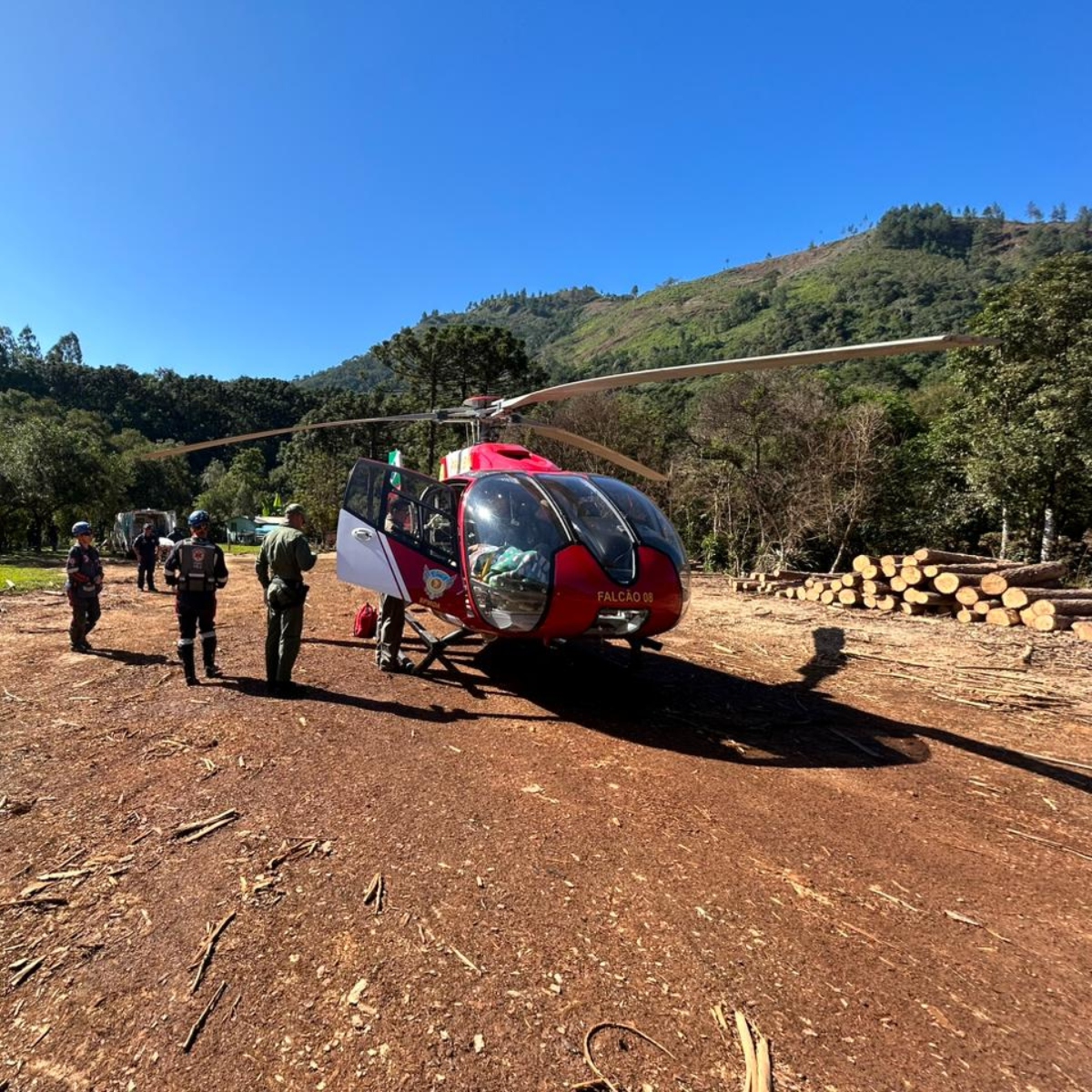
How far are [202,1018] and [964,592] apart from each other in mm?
11755

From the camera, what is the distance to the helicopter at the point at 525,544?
15.5ft

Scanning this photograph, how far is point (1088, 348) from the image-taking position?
52.9ft

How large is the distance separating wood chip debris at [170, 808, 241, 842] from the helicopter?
7.73 feet

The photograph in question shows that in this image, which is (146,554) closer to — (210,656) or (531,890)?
(210,656)

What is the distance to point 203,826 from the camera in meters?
3.36

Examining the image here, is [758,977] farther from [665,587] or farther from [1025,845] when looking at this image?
[665,587]

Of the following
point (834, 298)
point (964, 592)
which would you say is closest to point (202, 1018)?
point (964, 592)

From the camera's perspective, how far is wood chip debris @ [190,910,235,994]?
7.44 feet

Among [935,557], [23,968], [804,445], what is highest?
[804,445]

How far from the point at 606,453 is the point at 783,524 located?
16.4 meters

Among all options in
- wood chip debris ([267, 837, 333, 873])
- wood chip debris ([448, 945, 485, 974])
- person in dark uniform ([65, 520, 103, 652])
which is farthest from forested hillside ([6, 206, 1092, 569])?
person in dark uniform ([65, 520, 103, 652])

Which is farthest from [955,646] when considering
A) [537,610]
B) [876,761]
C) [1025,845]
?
[537,610]

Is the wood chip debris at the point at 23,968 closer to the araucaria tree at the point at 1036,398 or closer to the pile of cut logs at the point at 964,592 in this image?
the pile of cut logs at the point at 964,592

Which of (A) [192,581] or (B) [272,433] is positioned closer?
(A) [192,581]
